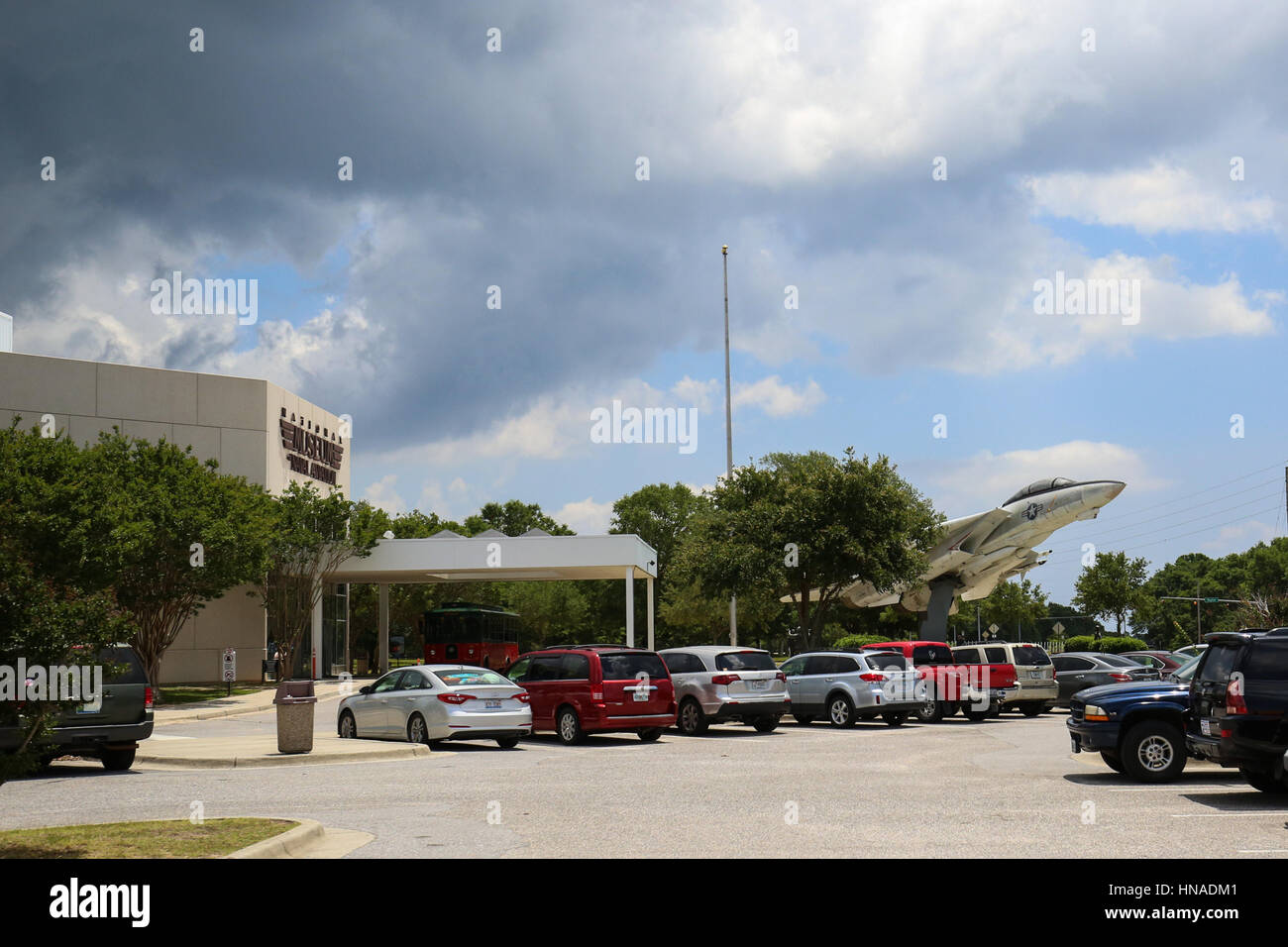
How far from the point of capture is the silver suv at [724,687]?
22.1 metres

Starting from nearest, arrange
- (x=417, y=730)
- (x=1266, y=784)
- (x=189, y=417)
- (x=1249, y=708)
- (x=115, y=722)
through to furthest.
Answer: (x=1249, y=708), (x=1266, y=784), (x=115, y=722), (x=417, y=730), (x=189, y=417)

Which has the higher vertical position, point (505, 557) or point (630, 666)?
point (505, 557)

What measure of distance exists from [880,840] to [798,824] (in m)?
1.08

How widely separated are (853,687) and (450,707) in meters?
9.05

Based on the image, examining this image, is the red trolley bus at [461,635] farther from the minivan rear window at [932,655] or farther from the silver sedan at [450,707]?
the silver sedan at [450,707]

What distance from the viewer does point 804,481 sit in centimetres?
4050

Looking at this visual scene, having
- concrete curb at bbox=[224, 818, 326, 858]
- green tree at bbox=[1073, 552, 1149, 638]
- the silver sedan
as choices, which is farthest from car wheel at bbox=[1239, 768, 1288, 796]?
green tree at bbox=[1073, 552, 1149, 638]

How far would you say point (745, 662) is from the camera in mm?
22719

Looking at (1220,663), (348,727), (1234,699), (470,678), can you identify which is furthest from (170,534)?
(1234,699)

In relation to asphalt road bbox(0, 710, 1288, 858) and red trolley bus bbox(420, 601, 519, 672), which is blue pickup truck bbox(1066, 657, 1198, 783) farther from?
red trolley bus bbox(420, 601, 519, 672)

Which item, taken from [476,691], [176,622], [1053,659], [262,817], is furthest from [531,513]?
[262,817]

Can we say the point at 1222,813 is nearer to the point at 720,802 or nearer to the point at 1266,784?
the point at 1266,784

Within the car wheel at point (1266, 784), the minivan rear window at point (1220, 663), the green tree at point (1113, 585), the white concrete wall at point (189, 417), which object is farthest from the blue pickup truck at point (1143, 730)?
the green tree at point (1113, 585)
